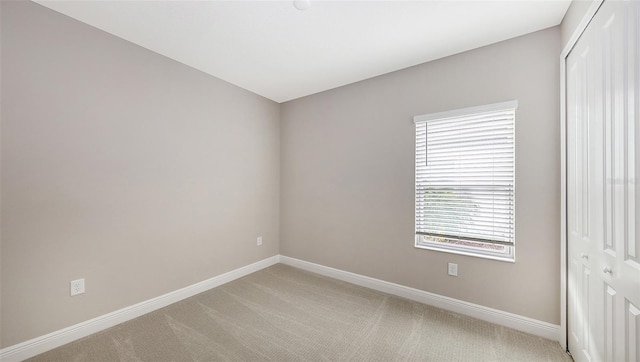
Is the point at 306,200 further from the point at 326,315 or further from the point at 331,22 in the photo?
the point at 331,22

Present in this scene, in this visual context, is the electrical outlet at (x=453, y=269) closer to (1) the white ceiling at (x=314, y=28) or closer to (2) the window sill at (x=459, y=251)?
(2) the window sill at (x=459, y=251)

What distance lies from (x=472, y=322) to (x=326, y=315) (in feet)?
4.50

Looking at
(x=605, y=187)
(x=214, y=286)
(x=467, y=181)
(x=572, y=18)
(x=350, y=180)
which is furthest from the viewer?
(x=350, y=180)

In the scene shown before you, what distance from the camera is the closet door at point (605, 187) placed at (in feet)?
3.80

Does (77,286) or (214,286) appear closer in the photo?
(77,286)

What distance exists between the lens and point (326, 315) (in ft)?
8.06

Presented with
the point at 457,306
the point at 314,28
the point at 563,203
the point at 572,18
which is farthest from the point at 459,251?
the point at 314,28

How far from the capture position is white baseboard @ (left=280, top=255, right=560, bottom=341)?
212cm

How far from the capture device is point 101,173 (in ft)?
7.23

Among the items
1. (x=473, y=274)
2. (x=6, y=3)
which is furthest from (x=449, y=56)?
(x=6, y=3)

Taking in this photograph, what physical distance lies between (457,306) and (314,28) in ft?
9.75

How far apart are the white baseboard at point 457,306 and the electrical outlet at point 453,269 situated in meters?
0.26

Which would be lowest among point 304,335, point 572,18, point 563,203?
point 304,335

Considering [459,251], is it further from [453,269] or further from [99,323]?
[99,323]
